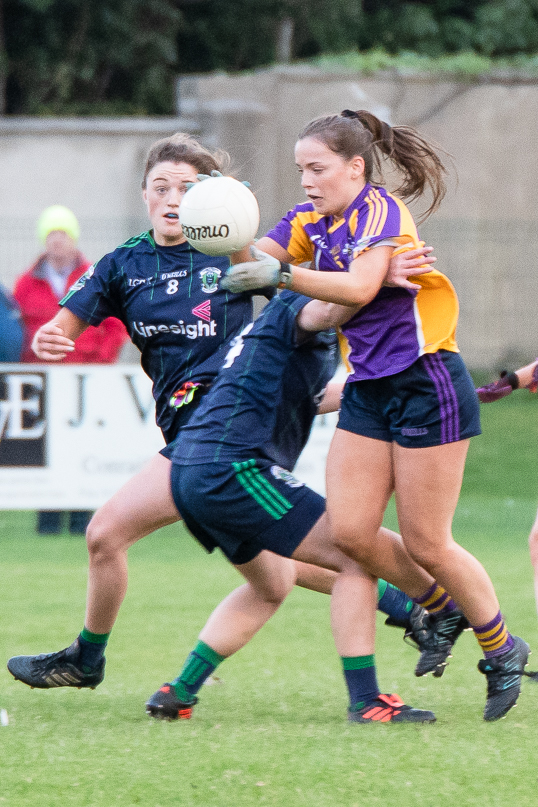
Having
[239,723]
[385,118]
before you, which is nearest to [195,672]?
[239,723]

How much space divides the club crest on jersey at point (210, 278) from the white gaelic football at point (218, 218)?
0.73m

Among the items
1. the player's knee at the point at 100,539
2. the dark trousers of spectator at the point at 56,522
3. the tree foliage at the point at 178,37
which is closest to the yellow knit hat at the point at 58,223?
the dark trousers of spectator at the point at 56,522

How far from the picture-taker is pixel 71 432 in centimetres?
902

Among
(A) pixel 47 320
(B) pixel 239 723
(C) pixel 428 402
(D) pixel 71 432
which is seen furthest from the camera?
(A) pixel 47 320

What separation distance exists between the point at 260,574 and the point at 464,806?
1.36 metres

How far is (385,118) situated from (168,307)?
40.1 feet

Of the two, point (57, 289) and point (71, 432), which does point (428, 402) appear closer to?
point (71, 432)

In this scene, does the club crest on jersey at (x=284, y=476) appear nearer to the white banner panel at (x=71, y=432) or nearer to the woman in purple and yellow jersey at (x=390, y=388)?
the woman in purple and yellow jersey at (x=390, y=388)

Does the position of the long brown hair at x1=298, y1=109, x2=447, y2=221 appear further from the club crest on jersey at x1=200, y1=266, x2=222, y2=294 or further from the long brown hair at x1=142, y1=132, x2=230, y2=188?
the club crest on jersey at x1=200, y1=266, x2=222, y2=294

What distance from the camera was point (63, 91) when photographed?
21.6 metres

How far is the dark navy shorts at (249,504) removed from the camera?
13.4ft

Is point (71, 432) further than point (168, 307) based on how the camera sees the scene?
→ Yes

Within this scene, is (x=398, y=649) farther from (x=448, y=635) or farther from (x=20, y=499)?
(x=20, y=499)

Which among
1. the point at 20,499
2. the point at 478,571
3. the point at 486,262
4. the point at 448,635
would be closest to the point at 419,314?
the point at 478,571
